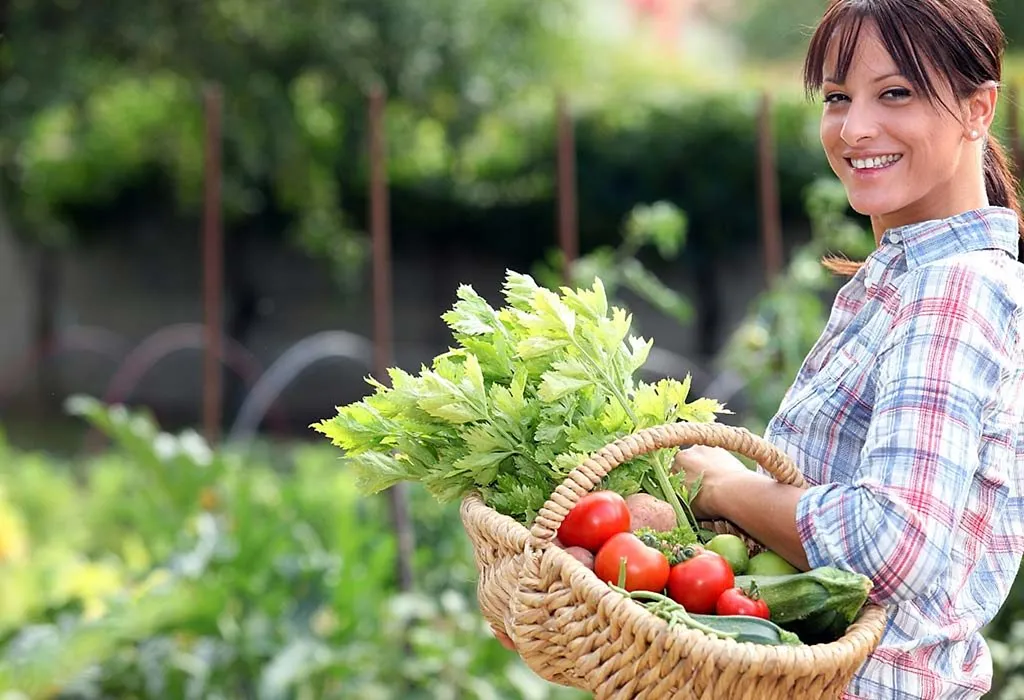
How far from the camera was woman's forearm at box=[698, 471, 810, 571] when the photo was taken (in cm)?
114

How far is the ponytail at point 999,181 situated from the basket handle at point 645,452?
0.39 meters

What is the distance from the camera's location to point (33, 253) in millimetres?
8898

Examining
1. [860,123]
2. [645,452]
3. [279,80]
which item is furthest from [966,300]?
[279,80]

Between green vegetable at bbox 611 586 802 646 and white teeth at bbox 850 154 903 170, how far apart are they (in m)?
0.44

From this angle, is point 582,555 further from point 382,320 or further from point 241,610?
point 382,320

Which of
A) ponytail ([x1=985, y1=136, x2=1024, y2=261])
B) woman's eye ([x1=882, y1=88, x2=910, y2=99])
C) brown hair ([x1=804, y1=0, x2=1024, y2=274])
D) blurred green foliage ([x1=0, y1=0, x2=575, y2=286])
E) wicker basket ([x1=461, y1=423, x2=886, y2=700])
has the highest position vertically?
blurred green foliage ([x1=0, y1=0, x2=575, y2=286])

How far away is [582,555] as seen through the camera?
1.15 m

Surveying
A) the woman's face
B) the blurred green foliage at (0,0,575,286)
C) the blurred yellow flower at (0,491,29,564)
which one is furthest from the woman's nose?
the blurred green foliage at (0,0,575,286)

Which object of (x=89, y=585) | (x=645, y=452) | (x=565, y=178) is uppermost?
(x=565, y=178)

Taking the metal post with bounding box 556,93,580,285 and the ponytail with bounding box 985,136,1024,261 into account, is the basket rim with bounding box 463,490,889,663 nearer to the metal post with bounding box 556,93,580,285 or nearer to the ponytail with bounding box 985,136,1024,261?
the ponytail with bounding box 985,136,1024,261

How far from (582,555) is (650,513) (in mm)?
100

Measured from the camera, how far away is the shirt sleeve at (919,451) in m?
1.06

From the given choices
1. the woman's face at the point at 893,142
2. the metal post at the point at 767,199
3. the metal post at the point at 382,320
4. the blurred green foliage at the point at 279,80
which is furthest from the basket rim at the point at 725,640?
the blurred green foliage at the point at 279,80

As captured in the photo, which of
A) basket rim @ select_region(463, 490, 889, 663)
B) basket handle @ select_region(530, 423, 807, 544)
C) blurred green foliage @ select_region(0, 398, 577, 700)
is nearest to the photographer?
basket rim @ select_region(463, 490, 889, 663)
